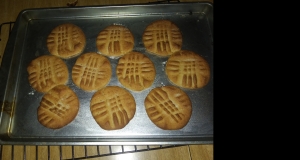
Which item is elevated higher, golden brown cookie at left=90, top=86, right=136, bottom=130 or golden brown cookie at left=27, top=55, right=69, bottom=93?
golden brown cookie at left=27, top=55, right=69, bottom=93

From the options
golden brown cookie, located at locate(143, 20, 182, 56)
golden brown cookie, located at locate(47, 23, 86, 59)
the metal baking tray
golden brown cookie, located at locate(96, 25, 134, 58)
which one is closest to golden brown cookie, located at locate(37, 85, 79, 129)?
the metal baking tray

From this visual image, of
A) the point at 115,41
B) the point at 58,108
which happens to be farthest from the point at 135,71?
the point at 58,108

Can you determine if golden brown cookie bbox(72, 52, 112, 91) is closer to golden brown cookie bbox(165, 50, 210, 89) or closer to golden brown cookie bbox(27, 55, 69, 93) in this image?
golden brown cookie bbox(27, 55, 69, 93)

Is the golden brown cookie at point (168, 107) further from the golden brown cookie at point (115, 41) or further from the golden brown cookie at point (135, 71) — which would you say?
the golden brown cookie at point (115, 41)
